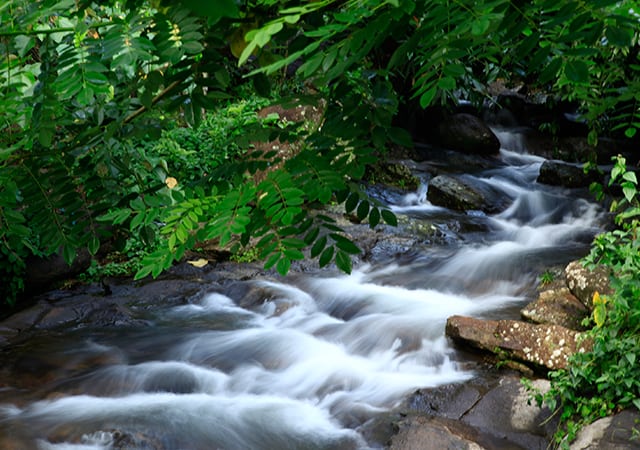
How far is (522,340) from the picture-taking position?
4.14 meters

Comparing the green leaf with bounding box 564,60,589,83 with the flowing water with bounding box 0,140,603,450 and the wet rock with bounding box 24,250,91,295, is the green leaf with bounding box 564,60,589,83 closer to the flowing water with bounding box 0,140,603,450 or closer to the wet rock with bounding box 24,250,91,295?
the flowing water with bounding box 0,140,603,450

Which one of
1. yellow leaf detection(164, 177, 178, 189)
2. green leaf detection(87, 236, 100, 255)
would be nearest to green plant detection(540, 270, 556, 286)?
yellow leaf detection(164, 177, 178, 189)

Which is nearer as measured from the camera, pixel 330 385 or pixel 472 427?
pixel 472 427

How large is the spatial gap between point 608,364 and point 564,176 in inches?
279

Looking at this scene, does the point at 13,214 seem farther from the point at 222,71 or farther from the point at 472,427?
the point at 472,427

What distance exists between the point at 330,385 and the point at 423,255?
9.89ft

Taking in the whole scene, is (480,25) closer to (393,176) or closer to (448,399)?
(448,399)

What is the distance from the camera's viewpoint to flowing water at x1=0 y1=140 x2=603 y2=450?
3.96 metres

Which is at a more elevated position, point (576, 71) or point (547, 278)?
point (576, 71)

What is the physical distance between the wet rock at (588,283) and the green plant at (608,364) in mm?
567

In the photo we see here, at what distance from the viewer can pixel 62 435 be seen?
12.7 feet

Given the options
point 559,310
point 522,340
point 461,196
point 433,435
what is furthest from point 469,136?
point 433,435

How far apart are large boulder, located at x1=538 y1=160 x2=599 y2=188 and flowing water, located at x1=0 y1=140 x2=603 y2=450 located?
2.21 m

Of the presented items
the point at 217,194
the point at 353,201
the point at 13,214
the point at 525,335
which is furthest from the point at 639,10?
the point at 525,335
